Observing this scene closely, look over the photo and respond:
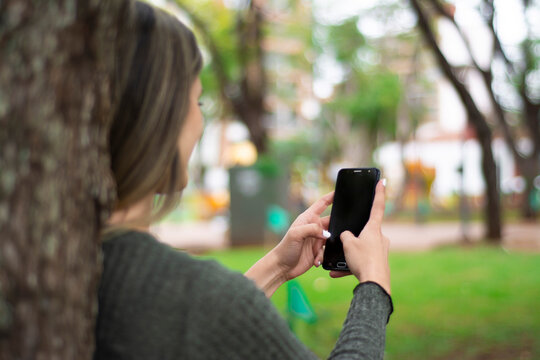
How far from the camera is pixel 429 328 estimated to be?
18.4 feet

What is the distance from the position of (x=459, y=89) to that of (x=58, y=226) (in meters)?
11.8

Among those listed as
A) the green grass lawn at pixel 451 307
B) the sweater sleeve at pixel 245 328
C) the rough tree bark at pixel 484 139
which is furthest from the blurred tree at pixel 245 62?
the sweater sleeve at pixel 245 328

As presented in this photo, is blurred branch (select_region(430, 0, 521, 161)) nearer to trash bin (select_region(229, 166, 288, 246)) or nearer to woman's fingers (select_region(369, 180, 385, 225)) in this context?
trash bin (select_region(229, 166, 288, 246))

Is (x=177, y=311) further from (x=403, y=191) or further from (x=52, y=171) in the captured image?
(x=403, y=191)

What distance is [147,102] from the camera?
3.82 feet

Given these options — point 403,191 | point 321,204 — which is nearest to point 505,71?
point 403,191

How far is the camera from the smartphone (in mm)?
1673

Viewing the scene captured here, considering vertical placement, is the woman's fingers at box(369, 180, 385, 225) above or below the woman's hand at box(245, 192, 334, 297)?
above

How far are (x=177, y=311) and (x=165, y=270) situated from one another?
0.08 m

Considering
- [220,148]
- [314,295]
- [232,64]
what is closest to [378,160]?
[220,148]

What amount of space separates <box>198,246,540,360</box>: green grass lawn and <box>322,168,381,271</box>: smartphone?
3.23 metres

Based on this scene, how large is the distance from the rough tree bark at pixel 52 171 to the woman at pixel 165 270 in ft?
0.25

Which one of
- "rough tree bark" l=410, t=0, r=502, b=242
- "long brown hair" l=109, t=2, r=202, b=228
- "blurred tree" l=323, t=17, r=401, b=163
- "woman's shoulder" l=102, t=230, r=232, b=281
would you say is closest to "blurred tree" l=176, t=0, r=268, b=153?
"rough tree bark" l=410, t=0, r=502, b=242

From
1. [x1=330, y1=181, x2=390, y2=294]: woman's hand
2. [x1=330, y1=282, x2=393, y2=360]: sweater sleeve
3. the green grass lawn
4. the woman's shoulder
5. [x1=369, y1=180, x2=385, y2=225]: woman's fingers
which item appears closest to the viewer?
the woman's shoulder
